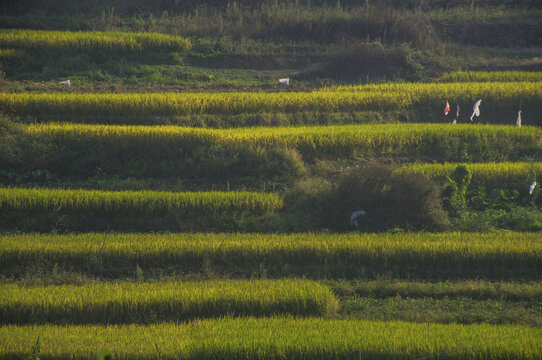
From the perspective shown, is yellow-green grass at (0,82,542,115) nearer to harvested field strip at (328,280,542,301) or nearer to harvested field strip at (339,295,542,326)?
harvested field strip at (328,280,542,301)

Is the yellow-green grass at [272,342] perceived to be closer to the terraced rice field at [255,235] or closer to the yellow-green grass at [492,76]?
the terraced rice field at [255,235]

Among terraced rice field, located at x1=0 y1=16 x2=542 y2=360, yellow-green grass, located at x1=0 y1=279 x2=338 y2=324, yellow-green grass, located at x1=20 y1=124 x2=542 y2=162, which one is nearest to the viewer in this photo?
terraced rice field, located at x1=0 y1=16 x2=542 y2=360

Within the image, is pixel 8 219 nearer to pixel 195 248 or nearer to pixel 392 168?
pixel 195 248

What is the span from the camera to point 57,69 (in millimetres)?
17469

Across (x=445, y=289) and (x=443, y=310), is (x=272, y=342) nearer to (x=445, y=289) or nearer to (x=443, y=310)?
(x=443, y=310)

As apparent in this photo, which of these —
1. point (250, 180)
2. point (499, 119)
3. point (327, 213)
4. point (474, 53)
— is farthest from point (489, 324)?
point (474, 53)

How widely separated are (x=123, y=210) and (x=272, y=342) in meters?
5.34

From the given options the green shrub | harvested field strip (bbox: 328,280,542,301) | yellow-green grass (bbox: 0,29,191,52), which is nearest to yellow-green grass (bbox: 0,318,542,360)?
harvested field strip (bbox: 328,280,542,301)

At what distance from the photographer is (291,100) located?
619 inches

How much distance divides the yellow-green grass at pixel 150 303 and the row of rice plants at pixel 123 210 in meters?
2.75

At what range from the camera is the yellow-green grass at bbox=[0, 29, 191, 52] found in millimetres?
17969

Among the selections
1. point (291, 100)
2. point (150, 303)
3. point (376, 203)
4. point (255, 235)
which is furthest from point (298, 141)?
point (150, 303)

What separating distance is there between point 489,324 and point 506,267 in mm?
2134

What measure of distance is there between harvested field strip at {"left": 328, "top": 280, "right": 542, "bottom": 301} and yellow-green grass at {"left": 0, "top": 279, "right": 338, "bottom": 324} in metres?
0.77
